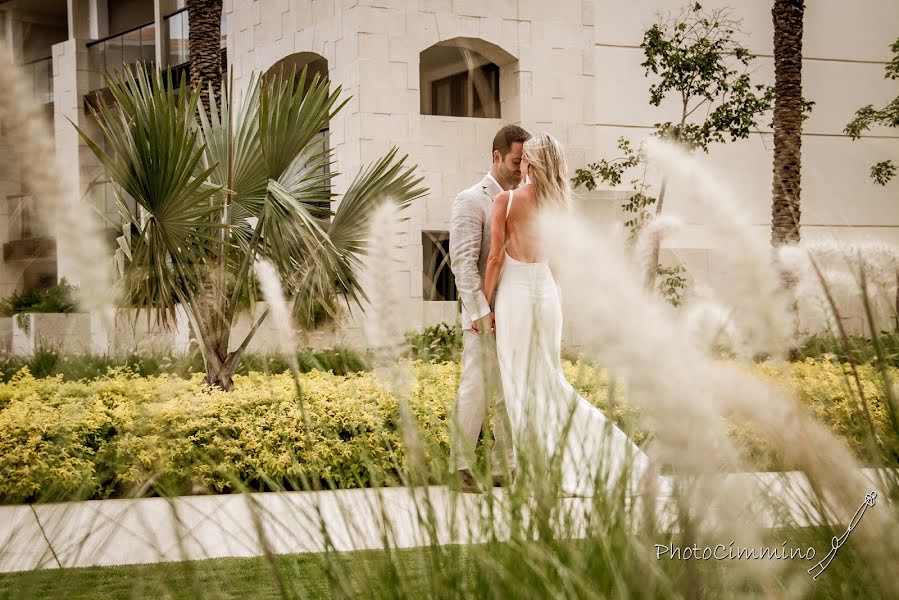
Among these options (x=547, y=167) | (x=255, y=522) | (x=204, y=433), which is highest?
(x=547, y=167)

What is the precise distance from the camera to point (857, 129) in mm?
15531

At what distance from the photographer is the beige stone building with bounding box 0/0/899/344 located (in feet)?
49.6

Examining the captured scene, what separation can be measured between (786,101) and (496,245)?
905cm

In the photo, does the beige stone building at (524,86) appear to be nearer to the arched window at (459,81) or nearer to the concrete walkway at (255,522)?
the arched window at (459,81)

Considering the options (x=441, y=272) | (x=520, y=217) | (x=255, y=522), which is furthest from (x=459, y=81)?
(x=255, y=522)

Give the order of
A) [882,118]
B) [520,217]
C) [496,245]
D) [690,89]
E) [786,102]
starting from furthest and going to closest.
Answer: [882,118] < [690,89] < [786,102] < [496,245] < [520,217]

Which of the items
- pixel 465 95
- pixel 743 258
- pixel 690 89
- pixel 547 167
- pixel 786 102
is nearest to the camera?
pixel 743 258

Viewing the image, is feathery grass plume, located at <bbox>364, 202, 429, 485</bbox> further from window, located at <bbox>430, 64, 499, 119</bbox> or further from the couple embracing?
window, located at <bbox>430, 64, 499, 119</bbox>

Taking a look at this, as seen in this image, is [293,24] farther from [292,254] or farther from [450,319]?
[292,254]

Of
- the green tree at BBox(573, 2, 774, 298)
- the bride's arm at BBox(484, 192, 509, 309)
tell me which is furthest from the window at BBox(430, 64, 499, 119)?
the bride's arm at BBox(484, 192, 509, 309)

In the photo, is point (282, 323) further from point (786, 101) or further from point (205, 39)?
point (786, 101)

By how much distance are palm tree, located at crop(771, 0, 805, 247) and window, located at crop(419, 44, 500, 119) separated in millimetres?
4997

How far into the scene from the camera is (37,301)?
21.1 metres

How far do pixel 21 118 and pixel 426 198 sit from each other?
14164 mm
